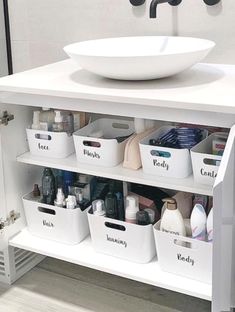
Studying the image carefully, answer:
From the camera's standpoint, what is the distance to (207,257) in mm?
1504

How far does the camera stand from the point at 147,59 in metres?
1.43

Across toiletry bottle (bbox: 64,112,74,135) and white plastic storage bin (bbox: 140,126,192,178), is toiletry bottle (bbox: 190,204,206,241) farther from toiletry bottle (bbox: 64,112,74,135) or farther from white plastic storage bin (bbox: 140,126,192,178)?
toiletry bottle (bbox: 64,112,74,135)

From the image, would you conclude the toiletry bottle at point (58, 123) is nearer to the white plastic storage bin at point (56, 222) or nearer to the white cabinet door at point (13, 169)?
the white cabinet door at point (13, 169)

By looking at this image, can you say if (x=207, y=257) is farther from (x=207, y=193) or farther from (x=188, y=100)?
(x=188, y=100)

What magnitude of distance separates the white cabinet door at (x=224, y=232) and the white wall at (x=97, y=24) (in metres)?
0.57

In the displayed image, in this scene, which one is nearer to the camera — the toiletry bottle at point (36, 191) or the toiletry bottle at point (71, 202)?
the toiletry bottle at point (71, 202)

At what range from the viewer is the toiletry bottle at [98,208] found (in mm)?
1718

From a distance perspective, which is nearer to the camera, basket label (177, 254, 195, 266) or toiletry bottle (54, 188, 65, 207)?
basket label (177, 254, 195, 266)

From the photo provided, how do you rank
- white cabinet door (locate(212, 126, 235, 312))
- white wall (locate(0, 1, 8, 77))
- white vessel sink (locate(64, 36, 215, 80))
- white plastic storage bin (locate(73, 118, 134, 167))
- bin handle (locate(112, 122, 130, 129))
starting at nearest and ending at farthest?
white cabinet door (locate(212, 126, 235, 312)), white vessel sink (locate(64, 36, 215, 80)), white plastic storage bin (locate(73, 118, 134, 167)), bin handle (locate(112, 122, 130, 129)), white wall (locate(0, 1, 8, 77))

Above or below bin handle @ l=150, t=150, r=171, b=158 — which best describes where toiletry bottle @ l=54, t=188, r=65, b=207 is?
below

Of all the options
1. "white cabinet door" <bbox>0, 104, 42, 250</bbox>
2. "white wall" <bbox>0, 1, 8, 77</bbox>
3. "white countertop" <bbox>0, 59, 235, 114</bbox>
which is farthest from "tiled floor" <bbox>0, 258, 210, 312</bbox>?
"white wall" <bbox>0, 1, 8, 77</bbox>

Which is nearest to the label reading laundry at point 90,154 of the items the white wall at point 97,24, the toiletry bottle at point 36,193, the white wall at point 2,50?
the toiletry bottle at point 36,193

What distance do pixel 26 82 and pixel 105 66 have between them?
32cm

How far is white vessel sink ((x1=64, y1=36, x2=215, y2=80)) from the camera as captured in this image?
1446mm
